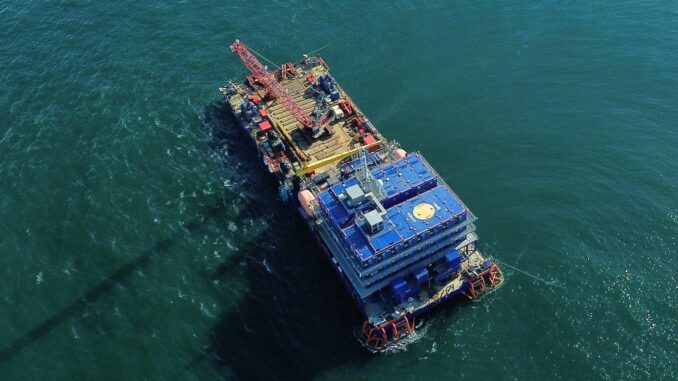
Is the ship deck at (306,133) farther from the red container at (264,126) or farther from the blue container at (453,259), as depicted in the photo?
the blue container at (453,259)

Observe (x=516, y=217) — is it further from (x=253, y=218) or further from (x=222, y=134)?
(x=222, y=134)

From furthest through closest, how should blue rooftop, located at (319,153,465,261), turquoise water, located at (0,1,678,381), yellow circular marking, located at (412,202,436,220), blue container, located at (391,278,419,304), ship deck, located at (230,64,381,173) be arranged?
ship deck, located at (230,64,381,173) < blue container, located at (391,278,419,304) < turquoise water, located at (0,1,678,381) < yellow circular marking, located at (412,202,436,220) < blue rooftop, located at (319,153,465,261)

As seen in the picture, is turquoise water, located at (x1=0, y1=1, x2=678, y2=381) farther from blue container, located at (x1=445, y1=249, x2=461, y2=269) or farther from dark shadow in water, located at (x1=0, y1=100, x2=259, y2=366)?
blue container, located at (x1=445, y1=249, x2=461, y2=269)

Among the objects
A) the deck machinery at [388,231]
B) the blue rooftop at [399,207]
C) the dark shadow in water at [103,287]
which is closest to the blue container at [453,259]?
the deck machinery at [388,231]

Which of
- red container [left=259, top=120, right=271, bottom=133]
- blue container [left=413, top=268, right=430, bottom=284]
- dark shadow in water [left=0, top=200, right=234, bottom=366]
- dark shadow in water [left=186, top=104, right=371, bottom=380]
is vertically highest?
red container [left=259, top=120, right=271, bottom=133]

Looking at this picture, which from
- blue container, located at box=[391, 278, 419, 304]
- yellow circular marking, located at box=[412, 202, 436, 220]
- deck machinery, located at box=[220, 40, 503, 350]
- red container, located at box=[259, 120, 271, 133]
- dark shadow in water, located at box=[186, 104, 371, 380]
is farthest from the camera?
red container, located at box=[259, 120, 271, 133]

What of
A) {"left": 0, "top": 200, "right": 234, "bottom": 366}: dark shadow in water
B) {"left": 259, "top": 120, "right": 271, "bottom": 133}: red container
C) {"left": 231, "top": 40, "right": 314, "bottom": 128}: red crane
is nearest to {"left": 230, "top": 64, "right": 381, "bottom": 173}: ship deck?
{"left": 259, "top": 120, "right": 271, "bottom": 133}: red container

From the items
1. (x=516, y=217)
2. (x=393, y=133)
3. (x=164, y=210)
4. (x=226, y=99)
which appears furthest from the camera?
(x=226, y=99)

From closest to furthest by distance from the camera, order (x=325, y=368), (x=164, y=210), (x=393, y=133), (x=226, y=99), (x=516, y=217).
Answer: (x=325, y=368) < (x=516, y=217) < (x=164, y=210) < (x=393, y=133) < (x=226, y=99)

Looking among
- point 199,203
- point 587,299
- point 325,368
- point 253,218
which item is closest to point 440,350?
point 325,368
